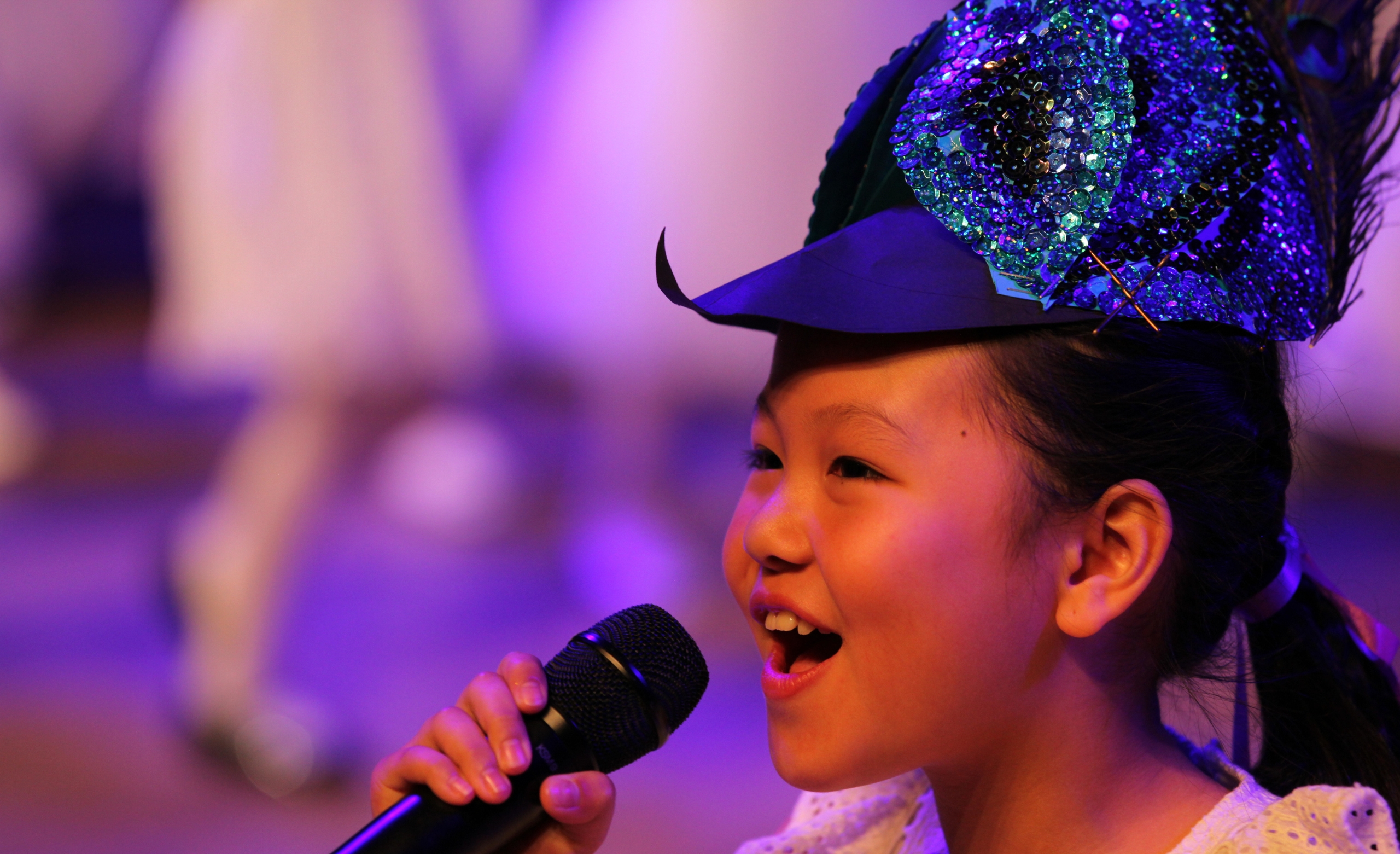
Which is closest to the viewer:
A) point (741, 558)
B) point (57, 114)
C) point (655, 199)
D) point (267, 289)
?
point (741, 558)

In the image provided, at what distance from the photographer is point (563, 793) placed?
31.0 inches

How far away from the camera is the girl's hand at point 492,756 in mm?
782

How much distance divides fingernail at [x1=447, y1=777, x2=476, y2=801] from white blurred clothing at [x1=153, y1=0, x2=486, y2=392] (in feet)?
5.82

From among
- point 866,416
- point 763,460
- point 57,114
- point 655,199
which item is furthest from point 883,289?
point 57,114

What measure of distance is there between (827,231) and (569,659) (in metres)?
0.40

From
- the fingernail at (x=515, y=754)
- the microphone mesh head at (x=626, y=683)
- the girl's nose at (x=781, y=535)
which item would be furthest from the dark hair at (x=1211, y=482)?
the fingernail at (x=515, y=754)

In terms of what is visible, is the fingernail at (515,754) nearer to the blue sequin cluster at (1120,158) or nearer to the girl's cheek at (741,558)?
the girl's cheek at (741,558)

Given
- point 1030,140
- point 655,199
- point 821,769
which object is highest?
point 1030,140

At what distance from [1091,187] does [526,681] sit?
52cm

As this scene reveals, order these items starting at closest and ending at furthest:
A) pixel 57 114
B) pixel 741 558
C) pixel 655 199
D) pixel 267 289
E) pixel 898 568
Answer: pixel 898 568 < pixel 741 558 < pixel 267 289 < pixel 655 199 < pixel 57 114

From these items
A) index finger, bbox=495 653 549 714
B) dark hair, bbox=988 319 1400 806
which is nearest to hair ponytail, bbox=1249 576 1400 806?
dark hair, bbox=988 319 1400 806

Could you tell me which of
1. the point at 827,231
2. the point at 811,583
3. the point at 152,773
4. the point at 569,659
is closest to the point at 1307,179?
the point at 827,231

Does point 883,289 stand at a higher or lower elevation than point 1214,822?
higher

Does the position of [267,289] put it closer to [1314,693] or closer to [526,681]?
[526,681]
